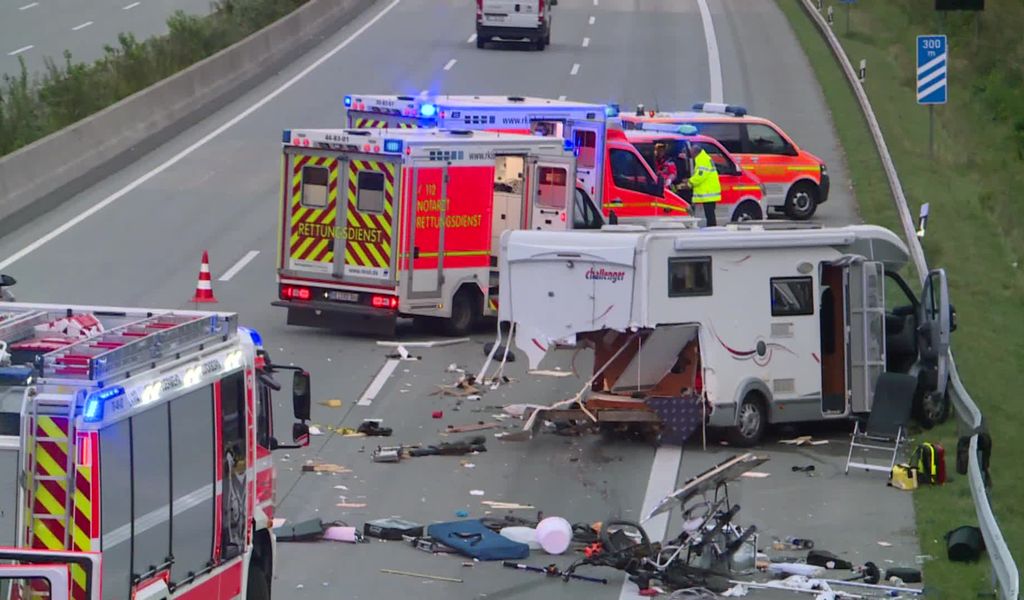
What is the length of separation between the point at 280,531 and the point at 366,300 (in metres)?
8.45

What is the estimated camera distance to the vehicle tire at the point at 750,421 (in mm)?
18516

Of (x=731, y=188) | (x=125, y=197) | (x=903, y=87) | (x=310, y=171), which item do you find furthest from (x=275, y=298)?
(x=903, y=87)

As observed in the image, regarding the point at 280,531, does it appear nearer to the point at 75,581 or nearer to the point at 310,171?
the point at 75,581

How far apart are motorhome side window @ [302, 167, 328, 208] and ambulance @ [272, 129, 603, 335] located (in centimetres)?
1

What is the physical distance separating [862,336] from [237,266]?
37.2 feet

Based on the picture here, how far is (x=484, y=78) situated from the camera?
4497 cm

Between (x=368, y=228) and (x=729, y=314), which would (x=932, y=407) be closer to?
(x=729, y=314)

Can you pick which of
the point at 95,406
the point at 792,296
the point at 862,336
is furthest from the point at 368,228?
the point at 95,406

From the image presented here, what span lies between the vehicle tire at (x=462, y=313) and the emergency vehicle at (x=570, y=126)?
318 cm

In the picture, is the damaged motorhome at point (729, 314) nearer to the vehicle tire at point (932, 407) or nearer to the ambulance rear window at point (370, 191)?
the vehicle tire at point (932, 407)

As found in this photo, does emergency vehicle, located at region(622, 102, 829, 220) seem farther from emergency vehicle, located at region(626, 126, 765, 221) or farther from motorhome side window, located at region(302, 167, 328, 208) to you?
motorhome side window, located at region(302, 167, 328, 208)

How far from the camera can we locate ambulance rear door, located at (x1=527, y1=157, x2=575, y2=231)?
24438mm

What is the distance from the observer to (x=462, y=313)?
23.8 metres

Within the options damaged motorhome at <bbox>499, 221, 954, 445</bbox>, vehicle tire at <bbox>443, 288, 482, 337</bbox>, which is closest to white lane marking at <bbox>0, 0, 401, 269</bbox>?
vehicle tire at <bbox>443, 288, 482, 337</bbox>
